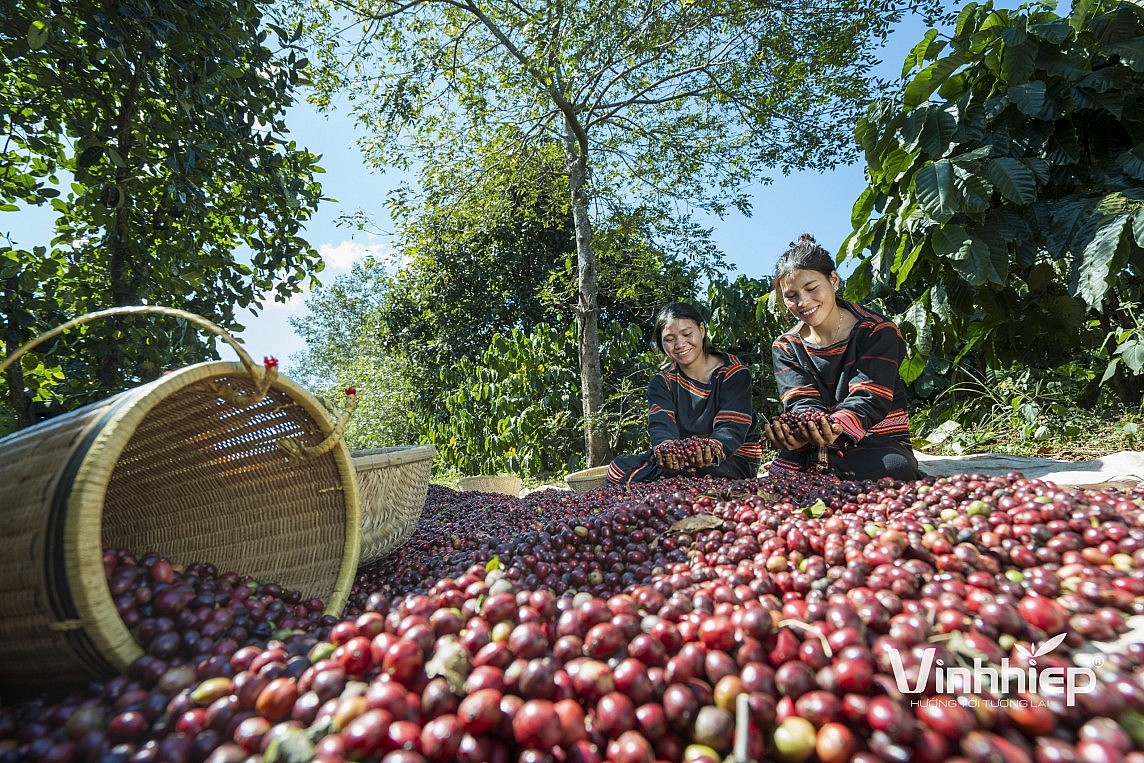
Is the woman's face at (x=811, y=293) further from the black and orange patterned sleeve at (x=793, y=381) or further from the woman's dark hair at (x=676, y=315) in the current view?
the woman's dark hair at (x=676, y=315)

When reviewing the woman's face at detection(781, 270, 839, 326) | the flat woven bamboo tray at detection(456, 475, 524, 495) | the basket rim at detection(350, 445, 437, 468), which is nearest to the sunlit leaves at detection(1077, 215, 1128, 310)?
→ the woman's face at detection(781, 270, 839, 326)

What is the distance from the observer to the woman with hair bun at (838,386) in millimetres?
2615

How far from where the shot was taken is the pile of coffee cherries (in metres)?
0.73

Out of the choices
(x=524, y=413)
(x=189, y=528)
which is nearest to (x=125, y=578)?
(x=189, y=528)

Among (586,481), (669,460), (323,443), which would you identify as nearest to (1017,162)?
(669,460)

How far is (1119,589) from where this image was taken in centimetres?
103

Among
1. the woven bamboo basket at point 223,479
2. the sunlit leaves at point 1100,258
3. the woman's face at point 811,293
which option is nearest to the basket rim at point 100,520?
the woven bamboo basket at point 223,479

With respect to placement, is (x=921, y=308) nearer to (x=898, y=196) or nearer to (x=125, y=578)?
(x=898, y=196)

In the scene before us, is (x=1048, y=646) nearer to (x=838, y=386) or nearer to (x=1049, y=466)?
(x=838, y=386)

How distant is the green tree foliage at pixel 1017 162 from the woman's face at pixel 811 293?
3.61ft

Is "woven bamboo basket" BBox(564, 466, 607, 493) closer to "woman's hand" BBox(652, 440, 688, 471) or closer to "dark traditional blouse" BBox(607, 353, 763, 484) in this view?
"dark traditional blouse" BBox(607, 353, 763, 484)

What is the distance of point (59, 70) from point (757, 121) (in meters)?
6.24

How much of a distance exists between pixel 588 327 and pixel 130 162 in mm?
4309

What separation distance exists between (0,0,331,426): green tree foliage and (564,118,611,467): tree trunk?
355 centimetres
